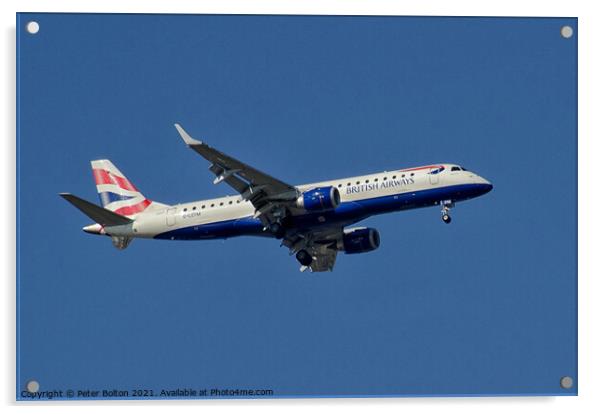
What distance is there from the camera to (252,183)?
97.8 feet

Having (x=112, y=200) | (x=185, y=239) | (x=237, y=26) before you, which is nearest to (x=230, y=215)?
(x=185, y=239)

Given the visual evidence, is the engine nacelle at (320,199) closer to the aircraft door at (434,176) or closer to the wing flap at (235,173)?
the wing flap at (235,173)

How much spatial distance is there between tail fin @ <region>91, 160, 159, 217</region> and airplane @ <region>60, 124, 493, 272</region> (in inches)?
3.4

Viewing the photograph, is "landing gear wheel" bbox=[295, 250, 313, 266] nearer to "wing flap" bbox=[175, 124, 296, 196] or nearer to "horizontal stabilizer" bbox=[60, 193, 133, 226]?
"wing flap" bbox=[175, 124, 296, 196]

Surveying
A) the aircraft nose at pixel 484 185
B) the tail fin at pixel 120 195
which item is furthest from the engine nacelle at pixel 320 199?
the tail fin at pixel 120 195

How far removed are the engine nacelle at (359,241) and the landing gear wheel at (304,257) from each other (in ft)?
3.86

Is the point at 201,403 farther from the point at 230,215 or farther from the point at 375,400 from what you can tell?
the point at 230,215

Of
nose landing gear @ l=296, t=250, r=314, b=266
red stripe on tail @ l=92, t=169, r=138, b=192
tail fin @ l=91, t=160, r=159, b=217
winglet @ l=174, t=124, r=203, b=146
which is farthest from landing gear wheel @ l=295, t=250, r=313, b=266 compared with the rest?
winglet @ l=174, t=124, r=203, b=146

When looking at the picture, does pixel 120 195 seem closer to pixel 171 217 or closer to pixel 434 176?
pixel 171 217

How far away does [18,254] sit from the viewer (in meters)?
21.2

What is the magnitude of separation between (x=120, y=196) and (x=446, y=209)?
9.32 meters

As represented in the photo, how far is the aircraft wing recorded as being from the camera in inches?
1105

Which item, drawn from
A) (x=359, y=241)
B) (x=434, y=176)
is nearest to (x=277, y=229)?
(x=359, y=241)

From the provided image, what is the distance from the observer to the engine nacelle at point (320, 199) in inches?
1156
